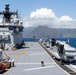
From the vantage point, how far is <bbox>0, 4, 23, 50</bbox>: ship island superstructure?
10181 centimetres

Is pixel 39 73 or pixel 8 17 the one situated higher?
pixel 8 17

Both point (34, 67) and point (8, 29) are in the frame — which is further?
point (8, 29)

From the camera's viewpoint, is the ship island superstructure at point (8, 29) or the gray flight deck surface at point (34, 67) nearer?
the gray flight deck surface at point (34, 67)

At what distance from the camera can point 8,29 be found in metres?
106

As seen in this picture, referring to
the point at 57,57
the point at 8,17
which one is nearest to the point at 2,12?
the point at 8,17

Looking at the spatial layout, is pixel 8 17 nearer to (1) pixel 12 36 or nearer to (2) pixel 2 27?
(2) pixel 2 27

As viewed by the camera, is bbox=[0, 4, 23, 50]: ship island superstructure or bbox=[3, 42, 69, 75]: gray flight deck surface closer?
bbox=[3, 42, 69, 75]: gray flight deck surface

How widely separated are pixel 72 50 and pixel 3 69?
19.0 m

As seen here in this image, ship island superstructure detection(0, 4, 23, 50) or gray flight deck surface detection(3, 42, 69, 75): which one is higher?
ship island superstructure detection(0, 4, 23, 50)

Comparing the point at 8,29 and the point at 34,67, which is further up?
the point at 8,29

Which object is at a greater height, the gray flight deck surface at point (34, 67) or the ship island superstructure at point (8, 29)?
the ship island superstructure at point (8, 29)

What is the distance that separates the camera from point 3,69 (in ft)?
151

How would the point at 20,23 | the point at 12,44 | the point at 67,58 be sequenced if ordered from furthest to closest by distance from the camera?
the point at 20,23, the point at 12,44, the point at 67,58

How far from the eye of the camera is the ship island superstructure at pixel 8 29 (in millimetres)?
101812
